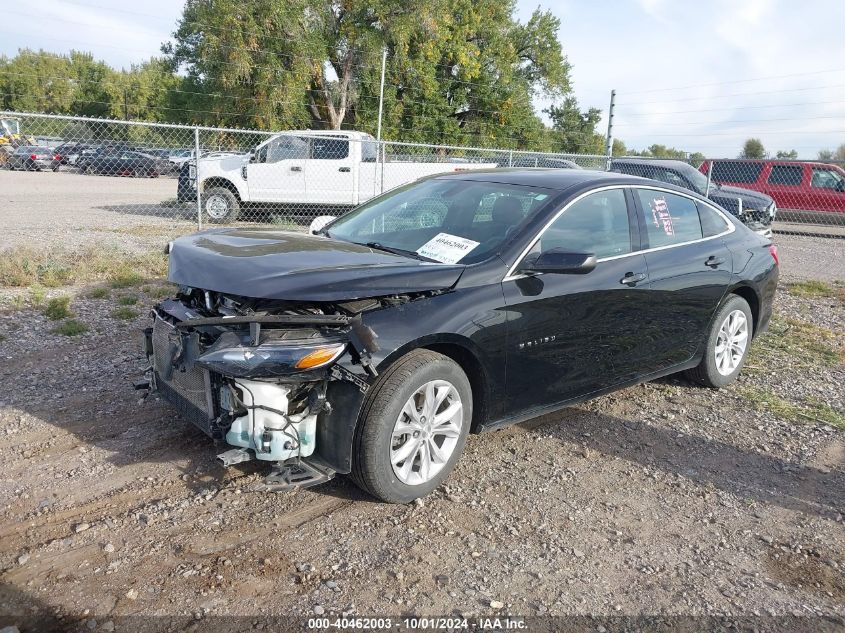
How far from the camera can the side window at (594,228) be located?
4.05m

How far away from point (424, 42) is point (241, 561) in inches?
1117

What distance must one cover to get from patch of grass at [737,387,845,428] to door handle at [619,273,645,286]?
5.18 ft

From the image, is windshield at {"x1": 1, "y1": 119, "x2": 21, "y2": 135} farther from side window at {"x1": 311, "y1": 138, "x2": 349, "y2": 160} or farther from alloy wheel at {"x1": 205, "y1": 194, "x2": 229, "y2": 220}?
side window at {"x1": 311, "y1": 138, "x2": 349, "y2": 160}

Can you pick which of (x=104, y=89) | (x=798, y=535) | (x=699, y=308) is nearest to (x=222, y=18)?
(x=699, y=308)

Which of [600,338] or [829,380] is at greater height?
[600,338]

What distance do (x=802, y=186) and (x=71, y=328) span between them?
17.7 meters

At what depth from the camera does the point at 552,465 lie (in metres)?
4.02

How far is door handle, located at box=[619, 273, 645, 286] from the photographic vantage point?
4.33 m

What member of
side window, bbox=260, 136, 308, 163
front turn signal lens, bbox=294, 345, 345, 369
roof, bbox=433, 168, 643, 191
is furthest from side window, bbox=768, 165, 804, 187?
front turn signal lens, bbox=294, 345, 345, 369

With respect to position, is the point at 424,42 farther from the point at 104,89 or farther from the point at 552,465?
the point at 104,89

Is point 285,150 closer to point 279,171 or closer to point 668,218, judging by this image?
point 279,171

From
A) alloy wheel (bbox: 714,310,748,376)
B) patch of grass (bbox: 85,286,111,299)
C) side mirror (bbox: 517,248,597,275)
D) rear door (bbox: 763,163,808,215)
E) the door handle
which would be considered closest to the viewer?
side mirror (bbox: 517,248,597,275)

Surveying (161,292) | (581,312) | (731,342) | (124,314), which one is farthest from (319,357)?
(161,292)

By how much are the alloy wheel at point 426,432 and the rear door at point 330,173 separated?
11.4 metres
